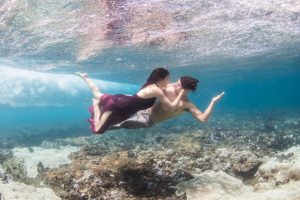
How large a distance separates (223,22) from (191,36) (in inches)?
137

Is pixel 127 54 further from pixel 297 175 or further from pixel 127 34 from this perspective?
pixel 297 175

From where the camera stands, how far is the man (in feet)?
24.3

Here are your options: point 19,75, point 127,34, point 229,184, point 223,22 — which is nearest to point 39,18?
point 127,34

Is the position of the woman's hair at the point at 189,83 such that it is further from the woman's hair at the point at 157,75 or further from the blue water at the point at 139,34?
the blue water at the point at 139,34

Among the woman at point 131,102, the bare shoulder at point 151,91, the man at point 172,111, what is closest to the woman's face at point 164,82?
the woman at point 131,102

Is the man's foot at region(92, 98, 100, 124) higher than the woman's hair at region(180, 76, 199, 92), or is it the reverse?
the woman's hair at region(180, 76, 199, 92)

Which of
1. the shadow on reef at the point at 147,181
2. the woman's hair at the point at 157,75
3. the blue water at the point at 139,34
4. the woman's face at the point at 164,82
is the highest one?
the blue water at the point at 139,34

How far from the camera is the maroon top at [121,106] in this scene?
7.73m

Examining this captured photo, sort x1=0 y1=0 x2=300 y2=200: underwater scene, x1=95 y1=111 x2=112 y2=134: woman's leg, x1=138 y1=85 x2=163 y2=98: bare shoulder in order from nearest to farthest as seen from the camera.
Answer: x1=138 y1=85 x2=163 y2=98: bare shoulder → x1=0 y1=0 x2=300 y2=200: underwater scene → x1=95 y1=111 x2=112 y2=134: woman's leg

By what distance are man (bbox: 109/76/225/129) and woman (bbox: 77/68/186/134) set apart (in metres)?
0.21

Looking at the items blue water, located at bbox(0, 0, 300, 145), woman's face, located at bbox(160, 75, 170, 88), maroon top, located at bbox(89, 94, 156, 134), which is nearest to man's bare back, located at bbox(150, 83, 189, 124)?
woman's face, located at bbox(160, 75, 170, 88)

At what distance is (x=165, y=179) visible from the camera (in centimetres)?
789

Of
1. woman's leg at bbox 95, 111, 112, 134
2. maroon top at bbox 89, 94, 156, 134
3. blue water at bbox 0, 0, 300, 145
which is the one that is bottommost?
woman's leg at bbox 95, 111, 112, 134

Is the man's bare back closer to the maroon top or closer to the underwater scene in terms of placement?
the underwater scene
